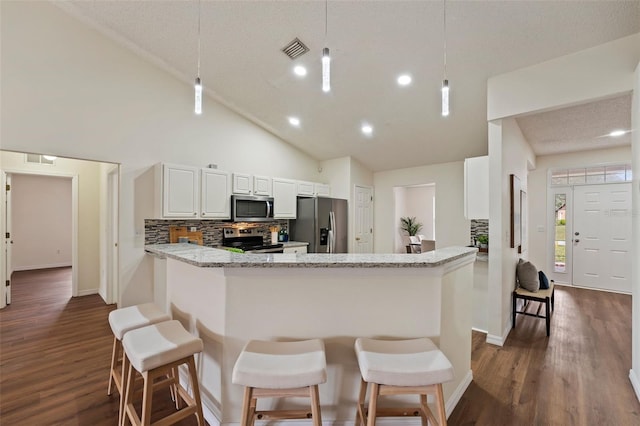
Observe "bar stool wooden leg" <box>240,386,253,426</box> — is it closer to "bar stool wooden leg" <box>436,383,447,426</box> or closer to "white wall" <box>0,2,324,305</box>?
"bar stool wooden leg" <box>436,383,447,426</box>

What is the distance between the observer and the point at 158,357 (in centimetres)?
149

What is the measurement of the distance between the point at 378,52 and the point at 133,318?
3.22 m

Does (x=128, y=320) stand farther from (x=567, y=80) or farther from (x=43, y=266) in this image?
(x=43, y=266)

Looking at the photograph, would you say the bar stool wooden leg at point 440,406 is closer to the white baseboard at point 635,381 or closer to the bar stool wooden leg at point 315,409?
the bar stool wooden leg at point 315,409

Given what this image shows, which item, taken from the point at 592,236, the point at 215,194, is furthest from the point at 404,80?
the point at 592,236

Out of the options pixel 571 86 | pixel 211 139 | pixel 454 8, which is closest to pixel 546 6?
pixel 454 8

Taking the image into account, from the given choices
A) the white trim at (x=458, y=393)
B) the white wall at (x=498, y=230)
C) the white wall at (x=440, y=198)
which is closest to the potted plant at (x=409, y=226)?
the white wall at (x=440, y=198)

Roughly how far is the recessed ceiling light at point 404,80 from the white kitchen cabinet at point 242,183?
254 cm

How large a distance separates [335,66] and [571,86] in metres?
2.27

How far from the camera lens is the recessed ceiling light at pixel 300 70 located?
323 centimetres

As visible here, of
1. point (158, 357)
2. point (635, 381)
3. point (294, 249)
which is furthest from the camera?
point (294, 249)

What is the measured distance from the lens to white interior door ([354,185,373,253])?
5.70m

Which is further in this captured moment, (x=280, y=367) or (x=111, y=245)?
(x=111, y=245)

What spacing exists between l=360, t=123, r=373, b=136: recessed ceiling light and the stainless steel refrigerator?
52.2 inches
